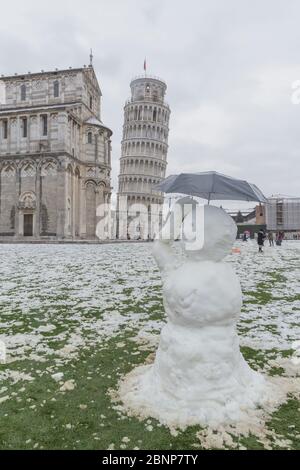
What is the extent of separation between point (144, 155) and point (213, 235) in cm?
8051

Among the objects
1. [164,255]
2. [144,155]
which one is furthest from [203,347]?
[144,155]

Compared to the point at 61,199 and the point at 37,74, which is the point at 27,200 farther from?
the point at 37,74

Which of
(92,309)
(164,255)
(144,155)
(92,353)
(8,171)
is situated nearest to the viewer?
(164,255)

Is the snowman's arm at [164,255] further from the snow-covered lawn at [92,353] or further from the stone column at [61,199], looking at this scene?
the stone column at [61,199]

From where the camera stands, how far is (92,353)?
5207 mm

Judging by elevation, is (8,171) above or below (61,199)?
above

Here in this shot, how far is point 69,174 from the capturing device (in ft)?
138

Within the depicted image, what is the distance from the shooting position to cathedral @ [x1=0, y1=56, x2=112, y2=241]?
4122 cm

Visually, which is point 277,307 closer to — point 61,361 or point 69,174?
point 61,361

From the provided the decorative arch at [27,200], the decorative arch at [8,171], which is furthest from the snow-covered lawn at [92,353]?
the decorative arch at [8,171]

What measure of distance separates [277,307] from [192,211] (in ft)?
17.1

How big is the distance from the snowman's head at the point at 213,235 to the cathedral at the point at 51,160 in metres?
38.3

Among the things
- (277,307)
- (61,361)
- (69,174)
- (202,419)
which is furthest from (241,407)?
(69,174)
